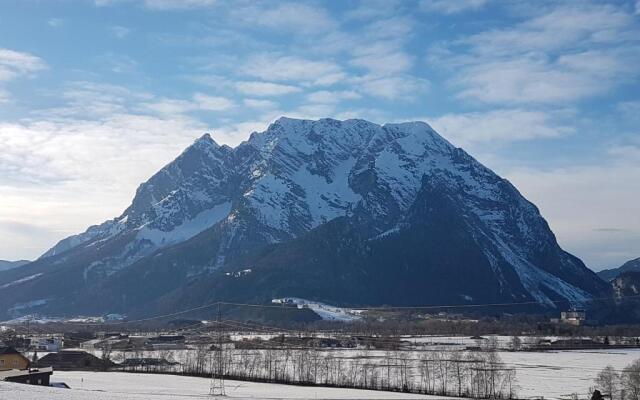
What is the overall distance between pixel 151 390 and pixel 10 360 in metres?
26.4

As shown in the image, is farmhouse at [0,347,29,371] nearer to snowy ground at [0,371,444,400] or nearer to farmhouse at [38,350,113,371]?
snowy ground at [0,371,444,400]

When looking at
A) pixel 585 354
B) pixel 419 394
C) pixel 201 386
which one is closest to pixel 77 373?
pixel 201 386

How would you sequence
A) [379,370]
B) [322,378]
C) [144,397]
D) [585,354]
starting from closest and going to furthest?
1. [144,397]
2. [322,378]
3. [379,370]
4. [585,354]

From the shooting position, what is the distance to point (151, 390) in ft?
271

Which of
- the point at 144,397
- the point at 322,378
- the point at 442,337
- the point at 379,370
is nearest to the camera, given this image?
the point at 144,397

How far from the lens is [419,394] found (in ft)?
293

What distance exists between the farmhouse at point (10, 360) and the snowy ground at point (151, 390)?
4265 mm

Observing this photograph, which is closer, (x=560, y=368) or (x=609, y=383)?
(x=609, y=383)

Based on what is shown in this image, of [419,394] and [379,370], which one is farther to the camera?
[379,370]

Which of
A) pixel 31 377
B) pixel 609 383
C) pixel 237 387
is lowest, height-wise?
pixel 237 387

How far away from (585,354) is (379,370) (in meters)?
54.5

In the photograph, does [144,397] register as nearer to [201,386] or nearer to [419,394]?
[201,386]

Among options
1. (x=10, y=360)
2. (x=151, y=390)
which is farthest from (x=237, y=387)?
(x=10, y=360)

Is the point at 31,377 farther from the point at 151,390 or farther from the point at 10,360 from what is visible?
the point at 10,360
